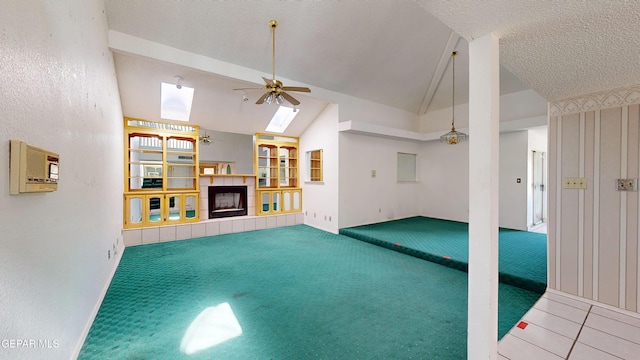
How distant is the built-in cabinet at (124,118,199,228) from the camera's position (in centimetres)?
479

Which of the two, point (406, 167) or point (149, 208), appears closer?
point (149, 208)

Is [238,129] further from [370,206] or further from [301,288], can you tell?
[301,288]

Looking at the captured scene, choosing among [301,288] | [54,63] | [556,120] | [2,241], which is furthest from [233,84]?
[556,120]

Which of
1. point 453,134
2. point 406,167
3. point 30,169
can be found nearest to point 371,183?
point 406,167

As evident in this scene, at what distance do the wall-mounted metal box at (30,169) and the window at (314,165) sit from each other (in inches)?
193

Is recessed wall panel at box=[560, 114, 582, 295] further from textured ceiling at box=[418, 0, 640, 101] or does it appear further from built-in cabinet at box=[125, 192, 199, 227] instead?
built-in cabinet at box=[125, 192, 199, 227]

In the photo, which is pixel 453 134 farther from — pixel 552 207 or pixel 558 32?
pixel 558 32

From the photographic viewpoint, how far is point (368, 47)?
13.4 feet

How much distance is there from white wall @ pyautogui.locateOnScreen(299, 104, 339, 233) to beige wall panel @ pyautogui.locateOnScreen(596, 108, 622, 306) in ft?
A: 12.6

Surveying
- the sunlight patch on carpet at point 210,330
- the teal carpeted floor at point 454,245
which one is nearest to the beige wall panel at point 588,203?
the teal carpeted floor at point 454,245

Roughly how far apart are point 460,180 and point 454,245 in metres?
2.67

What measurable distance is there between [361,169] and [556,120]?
3483 mm

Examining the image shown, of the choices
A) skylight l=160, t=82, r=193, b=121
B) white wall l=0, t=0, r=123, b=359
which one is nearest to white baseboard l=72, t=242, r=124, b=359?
white wall l=0, t=0, r=123, b=359

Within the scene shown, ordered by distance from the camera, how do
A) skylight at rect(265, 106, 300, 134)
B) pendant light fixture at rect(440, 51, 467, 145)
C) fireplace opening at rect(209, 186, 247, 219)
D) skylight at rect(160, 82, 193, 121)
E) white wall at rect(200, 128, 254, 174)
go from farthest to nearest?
white wall at rect(200, 128, 254, 174) → skylight at rect(265, 106, 300, 134) → fireplace opening at rect(209, 186, 247, 219) → skylight at rect(160, 82, 193, 121) → pendant light fixture at rect(440, 51, 467, 145)
